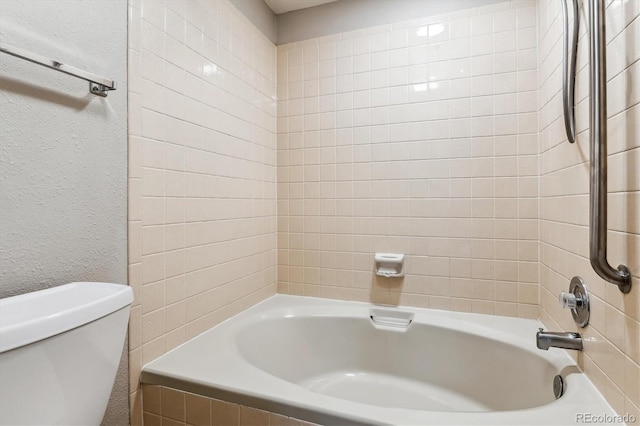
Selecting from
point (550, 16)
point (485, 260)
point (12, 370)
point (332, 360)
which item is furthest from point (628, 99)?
point (332, 360)

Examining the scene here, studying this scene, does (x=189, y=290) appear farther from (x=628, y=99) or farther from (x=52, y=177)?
(x=628, y=99)

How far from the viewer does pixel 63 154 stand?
893 mm

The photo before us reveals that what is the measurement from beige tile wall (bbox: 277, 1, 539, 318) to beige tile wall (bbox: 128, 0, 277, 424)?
24 centimetres

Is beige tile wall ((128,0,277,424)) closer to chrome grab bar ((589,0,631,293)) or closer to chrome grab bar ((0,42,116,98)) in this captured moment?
→ chrome grab bar ((0,42,116,98))

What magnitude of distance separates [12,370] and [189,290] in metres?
0.74

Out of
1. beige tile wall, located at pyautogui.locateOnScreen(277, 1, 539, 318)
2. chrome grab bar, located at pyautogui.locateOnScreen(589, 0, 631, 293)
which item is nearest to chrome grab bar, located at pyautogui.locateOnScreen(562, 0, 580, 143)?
chrome grab bar, located at pyautogui.locateOnScreen(589, 0, 631, 293)

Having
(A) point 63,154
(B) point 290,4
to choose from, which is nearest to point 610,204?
(A) point 63,154

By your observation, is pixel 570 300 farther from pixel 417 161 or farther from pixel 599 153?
pixel 417 161

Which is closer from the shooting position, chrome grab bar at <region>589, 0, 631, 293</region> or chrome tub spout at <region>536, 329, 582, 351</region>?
chrome grab bar at <region>589, 0, 631, 293</region>

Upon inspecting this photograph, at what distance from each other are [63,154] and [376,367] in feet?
5.13

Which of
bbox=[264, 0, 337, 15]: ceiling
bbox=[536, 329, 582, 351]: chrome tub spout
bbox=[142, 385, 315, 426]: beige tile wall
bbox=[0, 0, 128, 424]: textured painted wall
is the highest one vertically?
bbox=[264, 0, 337, 15]: ceiling

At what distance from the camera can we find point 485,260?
5.42 ft

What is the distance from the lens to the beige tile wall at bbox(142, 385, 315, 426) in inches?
38.7

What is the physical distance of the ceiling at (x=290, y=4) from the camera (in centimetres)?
190
